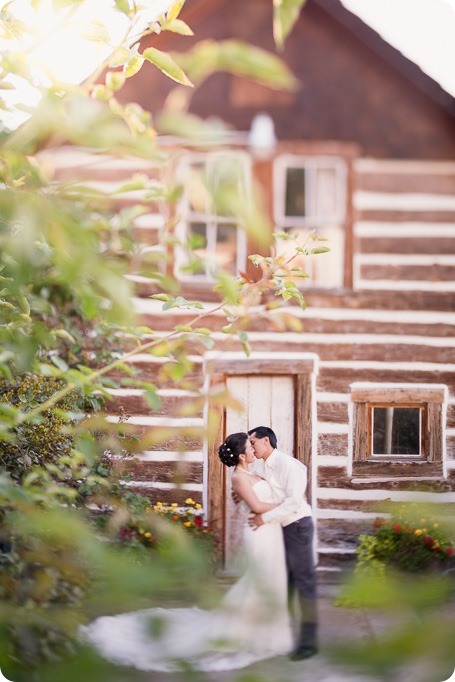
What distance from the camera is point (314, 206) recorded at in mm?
2463

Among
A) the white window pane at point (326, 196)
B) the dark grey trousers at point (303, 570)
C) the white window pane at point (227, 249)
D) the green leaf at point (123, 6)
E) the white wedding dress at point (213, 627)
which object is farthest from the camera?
the white window pane at point (326, 196)

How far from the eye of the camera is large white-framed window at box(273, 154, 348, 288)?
7.71ft

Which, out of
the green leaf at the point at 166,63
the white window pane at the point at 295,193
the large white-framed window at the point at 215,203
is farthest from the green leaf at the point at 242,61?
the white window pane at the point at 295,193

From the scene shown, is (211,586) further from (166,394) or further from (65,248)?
(166,394)

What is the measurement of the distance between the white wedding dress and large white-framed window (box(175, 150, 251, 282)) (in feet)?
0.92

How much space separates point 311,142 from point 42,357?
3.50ft

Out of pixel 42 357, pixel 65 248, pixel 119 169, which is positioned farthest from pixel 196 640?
pixel 119 169

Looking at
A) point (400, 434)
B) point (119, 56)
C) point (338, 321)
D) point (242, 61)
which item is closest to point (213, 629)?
point (242, 61)

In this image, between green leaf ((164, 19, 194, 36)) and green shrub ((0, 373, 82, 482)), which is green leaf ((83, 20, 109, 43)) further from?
green shrub ((0, 373, 82, 482))

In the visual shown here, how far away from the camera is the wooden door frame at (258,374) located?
1.97 meters

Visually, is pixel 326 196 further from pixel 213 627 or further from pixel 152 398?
pixel 213 627

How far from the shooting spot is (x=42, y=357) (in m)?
2.01

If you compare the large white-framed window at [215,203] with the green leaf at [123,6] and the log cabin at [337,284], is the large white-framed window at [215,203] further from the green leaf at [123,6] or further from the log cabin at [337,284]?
the green leaf at [123,6]

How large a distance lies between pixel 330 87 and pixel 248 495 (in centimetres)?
122
